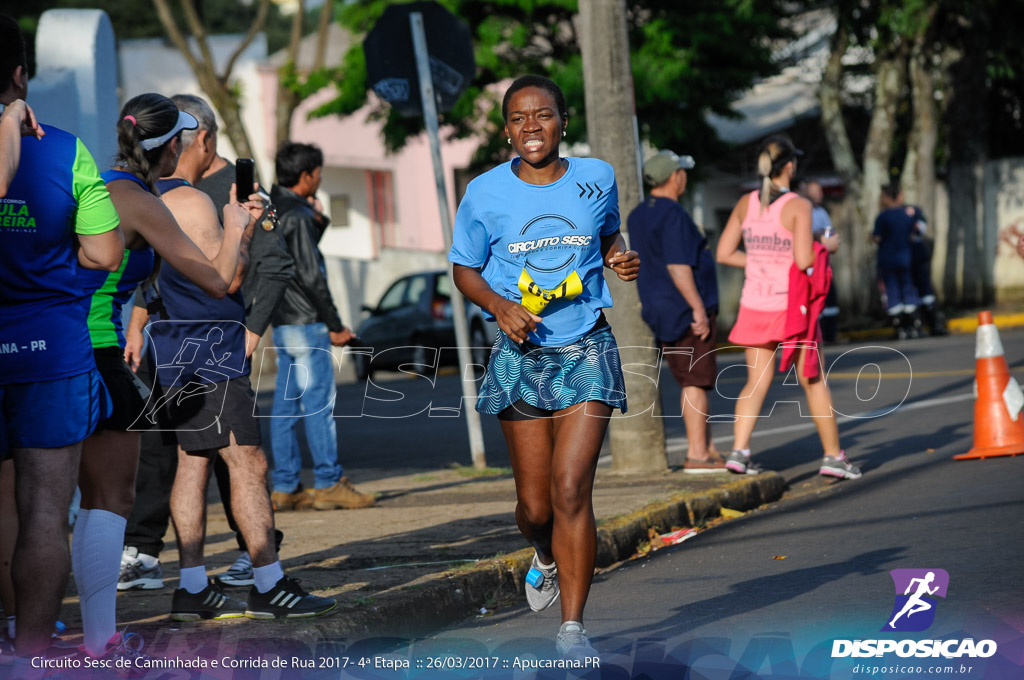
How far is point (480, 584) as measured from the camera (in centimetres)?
577

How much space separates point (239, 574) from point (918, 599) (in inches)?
111

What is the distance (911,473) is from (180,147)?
17.2 ft

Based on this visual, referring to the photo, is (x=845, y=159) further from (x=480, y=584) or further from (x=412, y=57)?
(x=480, y=584)

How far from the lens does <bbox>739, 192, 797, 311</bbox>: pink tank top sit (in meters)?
8.42

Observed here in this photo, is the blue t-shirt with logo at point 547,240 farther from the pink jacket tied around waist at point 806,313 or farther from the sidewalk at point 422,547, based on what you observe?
the pink jacket tied around waist at point 806,313

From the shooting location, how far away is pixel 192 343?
529 cm

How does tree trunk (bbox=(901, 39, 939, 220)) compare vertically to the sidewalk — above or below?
above

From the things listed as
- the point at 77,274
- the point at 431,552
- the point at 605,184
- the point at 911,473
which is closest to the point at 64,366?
the point at 77,274

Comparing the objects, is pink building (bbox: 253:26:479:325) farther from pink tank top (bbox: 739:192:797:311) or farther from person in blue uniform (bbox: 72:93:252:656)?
person in blue uniform (bbox: 72:93:252:656)

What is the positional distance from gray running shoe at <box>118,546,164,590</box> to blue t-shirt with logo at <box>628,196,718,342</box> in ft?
11.8

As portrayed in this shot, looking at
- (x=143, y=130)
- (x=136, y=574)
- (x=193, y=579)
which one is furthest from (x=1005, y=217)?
(x=143, y=130)

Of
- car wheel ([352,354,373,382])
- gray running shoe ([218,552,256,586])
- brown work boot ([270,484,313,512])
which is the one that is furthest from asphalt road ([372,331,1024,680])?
car wheel ([352,354,373,382])

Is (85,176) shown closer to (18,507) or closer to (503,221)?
(18,507)

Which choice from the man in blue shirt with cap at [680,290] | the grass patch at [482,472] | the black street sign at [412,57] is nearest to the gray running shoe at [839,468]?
the man in blue shirt with cap at [680,290]
